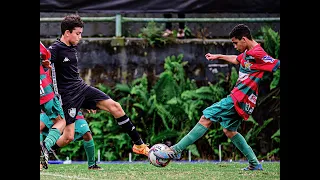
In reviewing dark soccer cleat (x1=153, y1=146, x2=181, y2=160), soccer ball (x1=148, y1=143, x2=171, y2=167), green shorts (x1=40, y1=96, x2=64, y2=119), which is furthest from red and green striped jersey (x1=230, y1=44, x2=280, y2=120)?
green shorts (x1=40, y1=96, x2=64, y2=119)

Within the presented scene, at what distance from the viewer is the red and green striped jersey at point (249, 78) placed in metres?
8.08

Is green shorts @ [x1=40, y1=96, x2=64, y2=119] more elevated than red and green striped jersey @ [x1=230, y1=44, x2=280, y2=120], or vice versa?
red and green striped jersey @ [x1=230, y1=44, x2=280, y2=120]

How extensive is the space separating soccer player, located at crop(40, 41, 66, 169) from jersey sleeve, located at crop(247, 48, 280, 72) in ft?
7.15

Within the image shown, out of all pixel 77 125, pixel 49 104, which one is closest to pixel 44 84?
pixel 49 104

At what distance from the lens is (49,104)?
772cm

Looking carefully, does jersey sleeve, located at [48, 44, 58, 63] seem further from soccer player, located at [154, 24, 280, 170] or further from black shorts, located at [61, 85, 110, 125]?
soccer player, located at [154, 24, 280, 170]

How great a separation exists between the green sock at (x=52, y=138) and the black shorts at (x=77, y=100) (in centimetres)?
35

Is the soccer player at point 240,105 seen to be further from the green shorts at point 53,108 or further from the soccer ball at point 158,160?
the green shorts at point 53,108

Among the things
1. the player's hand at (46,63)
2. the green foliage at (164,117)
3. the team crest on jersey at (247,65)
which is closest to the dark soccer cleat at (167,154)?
the team crest on jersey at (247,65)

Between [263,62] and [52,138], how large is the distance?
2.42 m

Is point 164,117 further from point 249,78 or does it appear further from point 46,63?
point 46,63

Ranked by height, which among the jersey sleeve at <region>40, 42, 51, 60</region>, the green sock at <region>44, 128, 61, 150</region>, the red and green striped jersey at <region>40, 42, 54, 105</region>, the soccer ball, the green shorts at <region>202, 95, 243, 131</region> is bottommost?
the soccer ball

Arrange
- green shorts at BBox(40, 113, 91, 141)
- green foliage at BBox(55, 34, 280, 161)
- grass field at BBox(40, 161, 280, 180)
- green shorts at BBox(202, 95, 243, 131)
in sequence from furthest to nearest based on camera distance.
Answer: green foliage at BBox(55, 34, 280, 161)
green shorts at BBox(40, 113, 91, 141)
green shorts at BBox(202, 95, 243, 131)
grass field at BBox(40, 161, 280, 180)

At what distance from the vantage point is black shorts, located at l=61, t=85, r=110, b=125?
8148 millimetres
